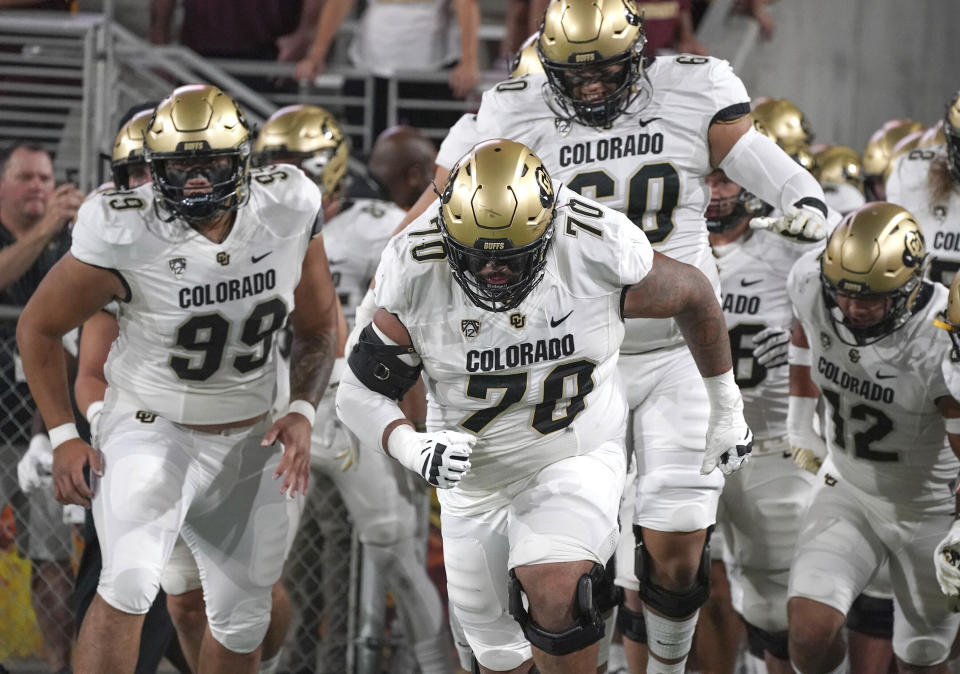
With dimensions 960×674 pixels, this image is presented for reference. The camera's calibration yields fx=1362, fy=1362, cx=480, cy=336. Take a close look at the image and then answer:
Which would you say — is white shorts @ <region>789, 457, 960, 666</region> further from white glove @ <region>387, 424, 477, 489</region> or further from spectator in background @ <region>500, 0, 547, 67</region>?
spectator in background @ <region>500, 0, 547, 67</region>

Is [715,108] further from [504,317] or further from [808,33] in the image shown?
[808,33]

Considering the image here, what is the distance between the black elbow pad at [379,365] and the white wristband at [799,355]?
5.48 ft

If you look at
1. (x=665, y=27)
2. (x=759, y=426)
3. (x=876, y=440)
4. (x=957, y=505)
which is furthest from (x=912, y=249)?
(x=665, y=27)

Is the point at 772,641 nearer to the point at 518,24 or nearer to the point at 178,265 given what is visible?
the point at 178,265

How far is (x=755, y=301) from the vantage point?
194 inches

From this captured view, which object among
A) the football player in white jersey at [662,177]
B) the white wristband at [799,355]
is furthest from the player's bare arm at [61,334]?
the white wristband at [799,355]

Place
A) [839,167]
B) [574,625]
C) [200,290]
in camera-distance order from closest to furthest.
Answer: [574,625] < [200,290] < [839,167]

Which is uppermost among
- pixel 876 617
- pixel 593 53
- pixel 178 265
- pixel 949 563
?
pixel 593 53

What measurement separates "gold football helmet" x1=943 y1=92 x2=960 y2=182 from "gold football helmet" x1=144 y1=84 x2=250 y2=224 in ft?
8.37

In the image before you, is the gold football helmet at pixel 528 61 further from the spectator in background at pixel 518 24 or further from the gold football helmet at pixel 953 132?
the spectator in background at pixel 518 24

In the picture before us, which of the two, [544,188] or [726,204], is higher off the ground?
[544,188]

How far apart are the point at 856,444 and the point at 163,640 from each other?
2365 millimetres

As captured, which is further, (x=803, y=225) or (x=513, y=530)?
(x=803, y=225)

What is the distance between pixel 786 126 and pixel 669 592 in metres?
2.62
